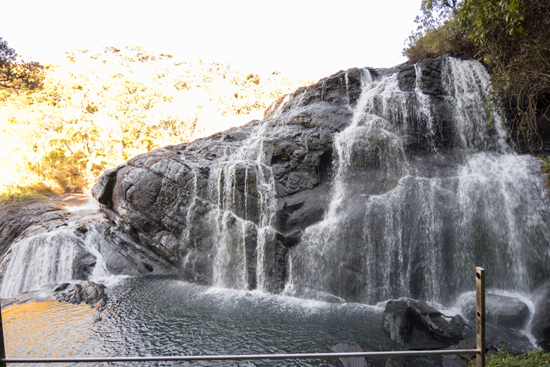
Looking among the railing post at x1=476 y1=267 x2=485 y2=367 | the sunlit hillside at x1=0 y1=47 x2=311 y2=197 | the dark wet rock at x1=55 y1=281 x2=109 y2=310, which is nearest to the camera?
the railing post at x1=476 y1=267 x2=485 y2=367

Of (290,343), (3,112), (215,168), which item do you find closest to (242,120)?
(215,168)

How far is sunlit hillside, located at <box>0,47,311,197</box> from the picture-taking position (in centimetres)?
1744

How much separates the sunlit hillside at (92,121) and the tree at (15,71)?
24.2 feet

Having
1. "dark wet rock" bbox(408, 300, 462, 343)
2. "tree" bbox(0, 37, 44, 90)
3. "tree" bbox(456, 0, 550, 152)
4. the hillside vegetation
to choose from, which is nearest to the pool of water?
"dark wet rock" bbox(408, 300, 462, 343)

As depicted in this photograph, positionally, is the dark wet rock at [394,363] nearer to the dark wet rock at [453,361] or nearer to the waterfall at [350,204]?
the dark wet rock at [453,361]

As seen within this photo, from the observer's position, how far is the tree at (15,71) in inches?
241

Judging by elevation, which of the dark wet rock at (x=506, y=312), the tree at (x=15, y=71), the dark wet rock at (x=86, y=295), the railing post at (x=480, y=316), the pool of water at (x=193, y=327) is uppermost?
the tree at (x=15, y=71)

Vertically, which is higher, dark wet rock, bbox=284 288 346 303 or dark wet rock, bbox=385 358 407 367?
dark wet rock, bbox=284 288 346 303

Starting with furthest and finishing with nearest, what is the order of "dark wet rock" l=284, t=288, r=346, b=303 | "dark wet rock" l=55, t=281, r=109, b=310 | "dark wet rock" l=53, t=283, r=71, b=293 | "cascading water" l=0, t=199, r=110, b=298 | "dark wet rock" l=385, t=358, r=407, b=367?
"cascading water" l=0, t=199, r=110, b=298 → "dark wet rock" l=53, t=283, r=71, b=293 → "dark wet rock" l=55, t=281, r=109, b=310 → "dark wet rock" l=284, t=288, r=346, b=303 → "dark wet rock" l=385, t=358, r=407, b=367

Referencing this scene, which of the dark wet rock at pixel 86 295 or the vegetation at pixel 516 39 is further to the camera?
the dark wet rock at pixel 86 295

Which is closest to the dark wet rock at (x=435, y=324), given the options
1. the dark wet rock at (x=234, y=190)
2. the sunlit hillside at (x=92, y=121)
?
the dark wet rock at (x=234, y=190)

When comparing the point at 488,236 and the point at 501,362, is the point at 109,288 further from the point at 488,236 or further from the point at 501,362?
the point at 488,236

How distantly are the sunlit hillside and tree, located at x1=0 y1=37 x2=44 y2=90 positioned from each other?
7.37m

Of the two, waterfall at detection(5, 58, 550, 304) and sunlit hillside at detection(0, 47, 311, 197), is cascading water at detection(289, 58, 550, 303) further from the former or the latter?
sunlit hillside at detection(0, 47, 311, 197)
